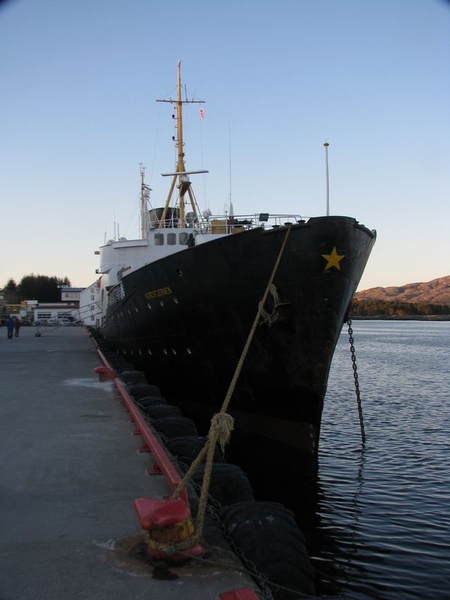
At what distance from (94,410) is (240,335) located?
326 centimetres

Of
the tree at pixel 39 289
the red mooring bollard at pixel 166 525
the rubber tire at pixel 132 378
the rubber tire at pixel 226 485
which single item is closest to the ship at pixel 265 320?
the rubber tire at pixel 132 378

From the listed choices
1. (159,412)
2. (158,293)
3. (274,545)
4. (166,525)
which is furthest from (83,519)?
(158,293)

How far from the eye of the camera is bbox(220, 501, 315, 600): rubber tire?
4.12m

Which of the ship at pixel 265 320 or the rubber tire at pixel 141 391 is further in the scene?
the rubber tire at pixel 141 391

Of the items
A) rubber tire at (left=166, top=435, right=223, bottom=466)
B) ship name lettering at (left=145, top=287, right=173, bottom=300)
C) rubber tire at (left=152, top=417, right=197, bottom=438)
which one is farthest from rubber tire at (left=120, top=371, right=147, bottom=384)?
rubber tire at (left=166, top=435, right=223, bottom=466)

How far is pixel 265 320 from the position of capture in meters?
10.1

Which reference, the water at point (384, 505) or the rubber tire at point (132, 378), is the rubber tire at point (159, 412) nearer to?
the water at point (384, 505)

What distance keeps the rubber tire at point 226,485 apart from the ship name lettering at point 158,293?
7540 mm

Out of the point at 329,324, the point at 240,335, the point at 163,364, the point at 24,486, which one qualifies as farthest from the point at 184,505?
the point at 163,364

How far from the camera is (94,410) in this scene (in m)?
9.48

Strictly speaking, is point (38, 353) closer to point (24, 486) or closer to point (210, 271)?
point (210, 271)

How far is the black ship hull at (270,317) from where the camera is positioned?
10.0m

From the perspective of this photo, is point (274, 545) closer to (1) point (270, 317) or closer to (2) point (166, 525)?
(2) point (166, 525)

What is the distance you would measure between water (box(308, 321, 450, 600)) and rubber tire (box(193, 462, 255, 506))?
1341mm
